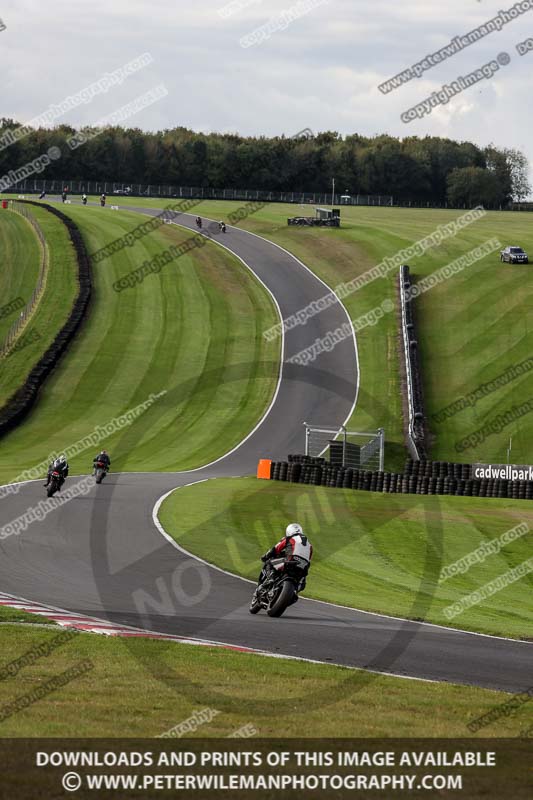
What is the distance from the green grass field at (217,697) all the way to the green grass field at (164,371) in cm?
2663

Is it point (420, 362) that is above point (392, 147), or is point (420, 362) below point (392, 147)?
below

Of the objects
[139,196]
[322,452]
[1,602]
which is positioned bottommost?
[322,452]

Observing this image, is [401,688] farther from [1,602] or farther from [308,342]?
[308,342]

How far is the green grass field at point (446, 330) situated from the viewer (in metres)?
49.2

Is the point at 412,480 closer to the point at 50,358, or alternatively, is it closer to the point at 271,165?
the point at 50,358

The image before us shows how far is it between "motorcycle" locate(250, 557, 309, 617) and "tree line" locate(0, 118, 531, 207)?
155173 millimetres

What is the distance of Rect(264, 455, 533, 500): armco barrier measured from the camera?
35.2 meters

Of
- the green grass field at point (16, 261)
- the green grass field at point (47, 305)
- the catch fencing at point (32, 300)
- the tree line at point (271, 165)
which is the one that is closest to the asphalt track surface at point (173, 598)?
the green grass field at point (47, 305)

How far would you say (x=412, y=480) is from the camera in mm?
35406

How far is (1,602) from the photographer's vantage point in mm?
18062

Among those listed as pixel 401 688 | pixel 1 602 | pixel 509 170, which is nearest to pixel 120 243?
pixel 1 602

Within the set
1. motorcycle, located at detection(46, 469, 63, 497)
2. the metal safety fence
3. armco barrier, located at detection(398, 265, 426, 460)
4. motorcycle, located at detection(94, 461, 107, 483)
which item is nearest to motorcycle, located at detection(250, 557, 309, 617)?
motorcycle, located at detection(46, 469, 63, 497)

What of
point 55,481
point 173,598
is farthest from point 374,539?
point 55,481
